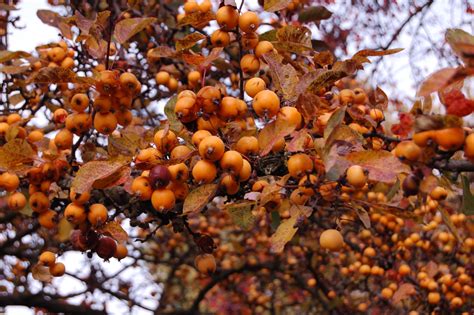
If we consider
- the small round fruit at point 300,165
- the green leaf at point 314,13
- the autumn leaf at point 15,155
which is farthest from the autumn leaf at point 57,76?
the green leaf at point 314,13

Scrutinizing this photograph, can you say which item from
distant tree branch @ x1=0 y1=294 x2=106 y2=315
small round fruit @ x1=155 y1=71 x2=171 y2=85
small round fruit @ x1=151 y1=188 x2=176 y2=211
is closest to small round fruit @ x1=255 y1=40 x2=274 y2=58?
small round fruit @ x1=151 y1=188 x2=176 y2=211

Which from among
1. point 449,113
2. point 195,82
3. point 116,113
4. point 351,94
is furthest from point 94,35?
point 449,113

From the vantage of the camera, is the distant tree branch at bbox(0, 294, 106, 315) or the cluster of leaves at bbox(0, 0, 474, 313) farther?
the distant tree branch at bbox(0, 294, 106, 315)

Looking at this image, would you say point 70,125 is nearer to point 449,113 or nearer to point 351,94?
point 351,94

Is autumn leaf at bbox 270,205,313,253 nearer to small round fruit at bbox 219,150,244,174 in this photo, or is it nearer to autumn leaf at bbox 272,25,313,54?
small round fruit at bbox 219,150,244,174

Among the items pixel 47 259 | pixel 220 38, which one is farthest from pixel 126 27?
pixel 47 259

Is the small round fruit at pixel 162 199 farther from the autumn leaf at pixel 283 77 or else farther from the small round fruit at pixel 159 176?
the autumn leaf at pixel 283 77
